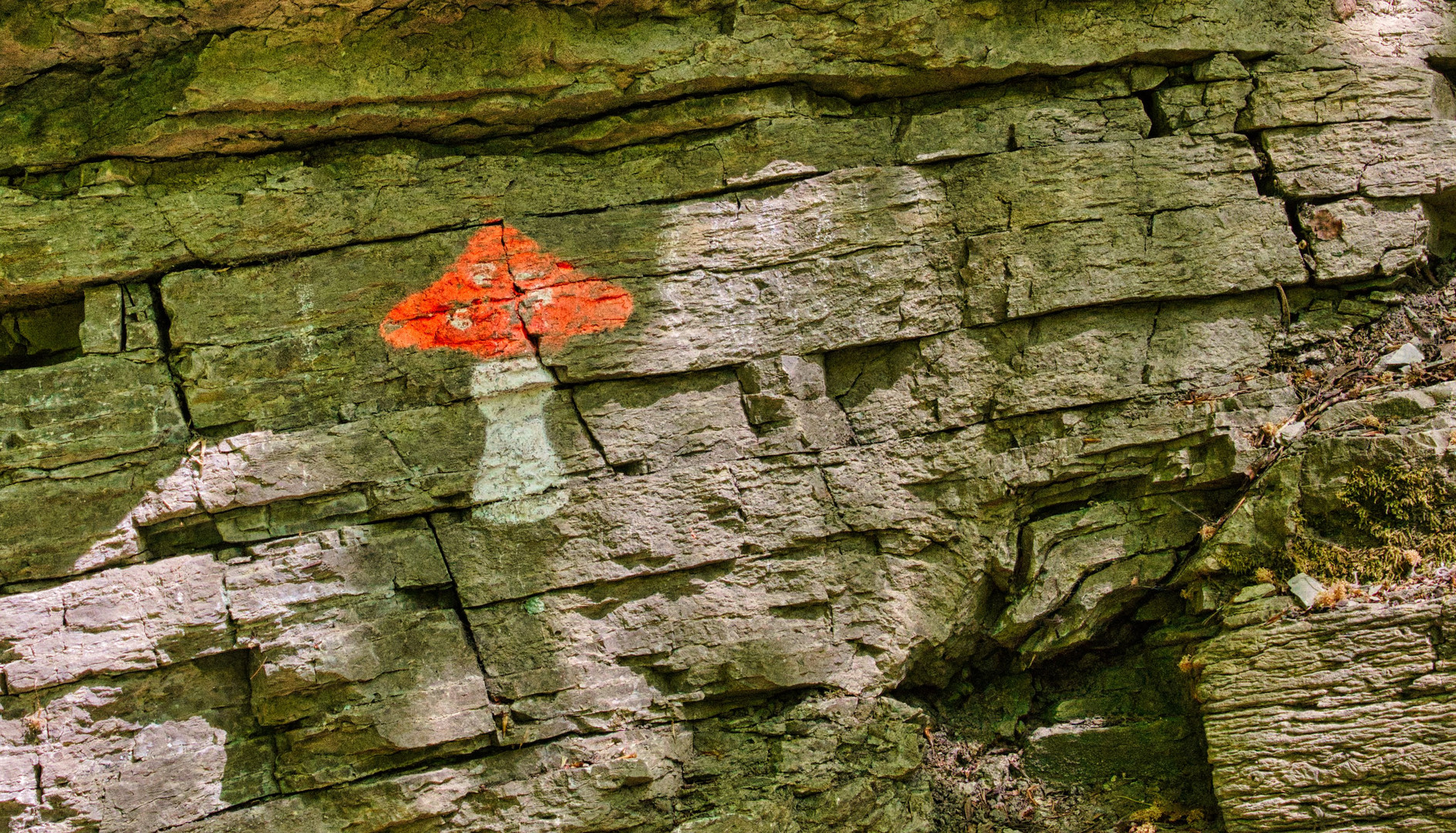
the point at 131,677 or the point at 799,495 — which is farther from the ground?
the point at 799,495

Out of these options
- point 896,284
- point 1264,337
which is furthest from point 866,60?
point 1264,337

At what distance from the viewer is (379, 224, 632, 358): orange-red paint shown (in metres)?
3.28

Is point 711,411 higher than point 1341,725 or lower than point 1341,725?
higher

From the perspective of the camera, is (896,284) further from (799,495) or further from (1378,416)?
(1378,416)

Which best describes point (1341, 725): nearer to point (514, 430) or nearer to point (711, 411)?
→ point (711, 411)

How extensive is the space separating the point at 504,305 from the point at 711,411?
855 millimetres

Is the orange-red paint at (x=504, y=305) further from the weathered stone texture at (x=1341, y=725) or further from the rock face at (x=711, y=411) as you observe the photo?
the weathered stone texture at (x=1341, y=725)

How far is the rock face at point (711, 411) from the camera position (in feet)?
10.2

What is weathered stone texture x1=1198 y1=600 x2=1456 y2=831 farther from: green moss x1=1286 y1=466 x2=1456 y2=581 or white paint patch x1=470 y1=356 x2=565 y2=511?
white paint patch x1=470 y1=356 x2=565 y2=511

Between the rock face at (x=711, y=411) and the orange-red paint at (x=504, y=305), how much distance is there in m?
0.02

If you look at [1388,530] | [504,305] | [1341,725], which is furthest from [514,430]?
[1388,530]

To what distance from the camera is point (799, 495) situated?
11.0ft

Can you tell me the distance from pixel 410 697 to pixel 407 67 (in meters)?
2.23

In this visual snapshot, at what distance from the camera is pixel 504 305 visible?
3.30 meters
